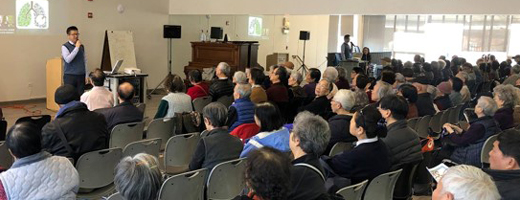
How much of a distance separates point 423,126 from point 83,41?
800 cm

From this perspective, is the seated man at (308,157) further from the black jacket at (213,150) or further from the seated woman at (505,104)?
the seated woman at (505,104)

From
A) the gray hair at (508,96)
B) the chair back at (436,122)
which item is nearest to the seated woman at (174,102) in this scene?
the chair back at (436,122)

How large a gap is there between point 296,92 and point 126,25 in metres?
6.36

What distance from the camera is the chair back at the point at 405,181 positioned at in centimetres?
383

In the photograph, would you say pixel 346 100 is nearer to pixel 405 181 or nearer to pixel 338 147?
pixel 338 147

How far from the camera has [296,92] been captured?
7.01m

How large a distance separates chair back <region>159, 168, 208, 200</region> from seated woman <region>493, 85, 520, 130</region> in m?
3.18

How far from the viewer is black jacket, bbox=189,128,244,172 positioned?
362 cm

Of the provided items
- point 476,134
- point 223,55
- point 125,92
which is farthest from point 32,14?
point 476,134

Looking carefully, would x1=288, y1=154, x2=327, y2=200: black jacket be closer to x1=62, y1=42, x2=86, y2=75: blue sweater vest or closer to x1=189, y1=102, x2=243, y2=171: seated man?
x1=189, y1=102, x2=243, y2=171: seated man

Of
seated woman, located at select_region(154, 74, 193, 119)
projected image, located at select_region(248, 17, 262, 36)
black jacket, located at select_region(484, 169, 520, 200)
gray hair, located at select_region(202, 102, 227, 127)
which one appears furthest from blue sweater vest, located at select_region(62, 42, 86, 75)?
projected image, located at select_region(248, 17, 262, 36)

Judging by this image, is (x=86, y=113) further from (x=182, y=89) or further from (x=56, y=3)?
(x=56, y=3)

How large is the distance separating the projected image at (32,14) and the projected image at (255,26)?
263 inches

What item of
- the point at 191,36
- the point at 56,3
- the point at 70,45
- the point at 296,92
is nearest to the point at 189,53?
the point at 191,36
